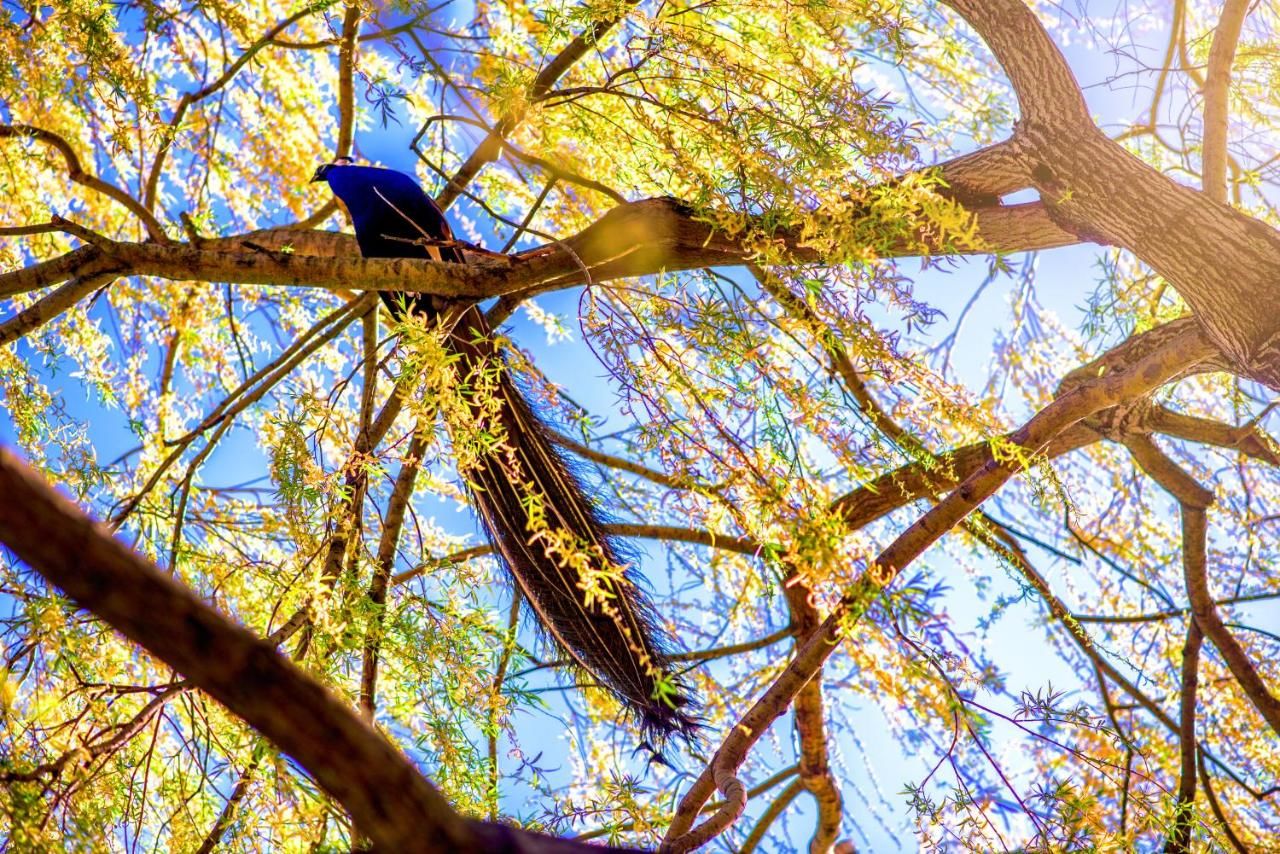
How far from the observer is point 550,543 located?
160cm

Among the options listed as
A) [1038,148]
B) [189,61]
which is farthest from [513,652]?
[189,61]

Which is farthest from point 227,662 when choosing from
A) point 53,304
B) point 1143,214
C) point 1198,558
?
point 1198,558

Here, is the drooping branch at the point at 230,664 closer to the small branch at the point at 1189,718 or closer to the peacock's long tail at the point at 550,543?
the peacock's long tail at the point at 550,543

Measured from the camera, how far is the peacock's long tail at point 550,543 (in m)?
1.63

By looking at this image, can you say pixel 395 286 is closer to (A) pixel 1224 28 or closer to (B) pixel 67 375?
(B) pixel 67 375

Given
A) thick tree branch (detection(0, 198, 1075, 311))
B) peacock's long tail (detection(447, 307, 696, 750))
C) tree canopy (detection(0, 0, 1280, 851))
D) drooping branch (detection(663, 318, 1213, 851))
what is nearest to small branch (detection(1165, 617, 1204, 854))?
tree canopy (detection(0, 0, 1280, 851))

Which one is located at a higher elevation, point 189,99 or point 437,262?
point 189,99

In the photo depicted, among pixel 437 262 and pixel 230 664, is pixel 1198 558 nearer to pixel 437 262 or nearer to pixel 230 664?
Result: pixel 437 262

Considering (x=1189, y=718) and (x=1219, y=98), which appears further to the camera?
(x=1189, y=718)


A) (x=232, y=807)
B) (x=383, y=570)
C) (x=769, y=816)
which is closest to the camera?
(x=232, y=807)

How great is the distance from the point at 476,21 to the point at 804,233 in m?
1.98

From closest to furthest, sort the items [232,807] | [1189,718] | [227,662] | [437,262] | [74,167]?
[227,662] → [232,807] → [437,262] → [74,167] → [1189,718]

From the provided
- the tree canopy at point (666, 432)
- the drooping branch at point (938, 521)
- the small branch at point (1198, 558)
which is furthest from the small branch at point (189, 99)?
the small branch at point (1198, 558)

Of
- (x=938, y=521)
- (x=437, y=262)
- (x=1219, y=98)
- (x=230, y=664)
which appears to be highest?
(x=1219, y=98)
